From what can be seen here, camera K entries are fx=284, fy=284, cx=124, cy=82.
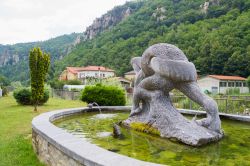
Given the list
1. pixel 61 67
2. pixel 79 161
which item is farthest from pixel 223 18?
pixel 79 161

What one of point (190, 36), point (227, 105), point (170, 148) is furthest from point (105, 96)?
point (190, 36)

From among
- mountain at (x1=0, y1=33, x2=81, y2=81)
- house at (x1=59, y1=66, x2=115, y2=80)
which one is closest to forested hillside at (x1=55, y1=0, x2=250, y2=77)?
house at (x1=59, y1=66, x2=115, y2=80)

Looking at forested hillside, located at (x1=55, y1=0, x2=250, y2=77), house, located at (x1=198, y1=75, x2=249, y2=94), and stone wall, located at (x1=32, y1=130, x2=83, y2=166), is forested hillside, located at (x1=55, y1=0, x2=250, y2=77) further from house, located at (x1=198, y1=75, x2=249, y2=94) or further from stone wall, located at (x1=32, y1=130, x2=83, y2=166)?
stone wall, located at (x1=32, y1=130, x2=83, y2=166)

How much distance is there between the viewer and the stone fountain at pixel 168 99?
5664 millimetres

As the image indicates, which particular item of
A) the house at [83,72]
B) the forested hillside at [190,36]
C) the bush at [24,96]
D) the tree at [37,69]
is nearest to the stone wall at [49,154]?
the tree at [37,69]

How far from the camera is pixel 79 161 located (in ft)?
11.8

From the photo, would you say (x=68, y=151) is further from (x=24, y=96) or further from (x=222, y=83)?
(x=222, y=83)

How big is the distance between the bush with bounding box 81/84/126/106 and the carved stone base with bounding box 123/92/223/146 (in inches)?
281

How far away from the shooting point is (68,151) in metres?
3.85

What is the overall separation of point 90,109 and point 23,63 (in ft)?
277

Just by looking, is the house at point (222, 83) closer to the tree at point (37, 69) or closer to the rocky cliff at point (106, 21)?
the tree at point (37, 69)

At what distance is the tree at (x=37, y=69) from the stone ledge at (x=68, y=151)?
7.94m

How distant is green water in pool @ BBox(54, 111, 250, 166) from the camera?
446 centimetres

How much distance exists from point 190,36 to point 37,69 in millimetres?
39378
